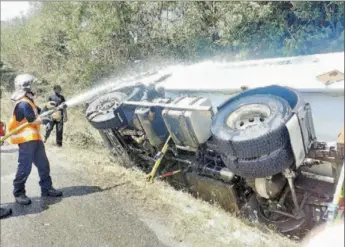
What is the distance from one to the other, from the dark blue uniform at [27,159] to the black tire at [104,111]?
0.96m

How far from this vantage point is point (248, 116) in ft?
12.6

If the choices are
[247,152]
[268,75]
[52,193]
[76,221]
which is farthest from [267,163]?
[52,193]

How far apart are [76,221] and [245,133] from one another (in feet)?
7.06

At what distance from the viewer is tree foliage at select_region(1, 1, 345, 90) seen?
9.12m

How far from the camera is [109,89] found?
646 centimetres

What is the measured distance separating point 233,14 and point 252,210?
6585 millimetres

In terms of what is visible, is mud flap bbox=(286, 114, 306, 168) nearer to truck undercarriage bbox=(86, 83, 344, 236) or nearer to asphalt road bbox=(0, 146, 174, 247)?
truck undercarriage bbox=(86, 83, 344, 236)

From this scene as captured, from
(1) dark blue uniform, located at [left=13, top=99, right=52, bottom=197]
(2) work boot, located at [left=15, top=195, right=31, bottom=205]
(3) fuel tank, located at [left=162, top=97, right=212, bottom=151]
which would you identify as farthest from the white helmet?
(3) fuel tank, located at [left=162, top=97, right=212, bottom=151]

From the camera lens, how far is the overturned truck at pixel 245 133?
355 centimetres

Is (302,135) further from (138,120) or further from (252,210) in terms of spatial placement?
(138,120)

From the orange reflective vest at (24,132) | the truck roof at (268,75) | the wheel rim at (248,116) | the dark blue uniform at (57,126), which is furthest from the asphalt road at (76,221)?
the dark blue uniform at (57,126)

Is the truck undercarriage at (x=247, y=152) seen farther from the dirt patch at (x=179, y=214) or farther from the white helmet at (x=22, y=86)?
the white helmet at (x=22, y=86)

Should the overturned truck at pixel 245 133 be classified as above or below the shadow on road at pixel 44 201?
above

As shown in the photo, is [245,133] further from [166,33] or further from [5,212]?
[166,33]
